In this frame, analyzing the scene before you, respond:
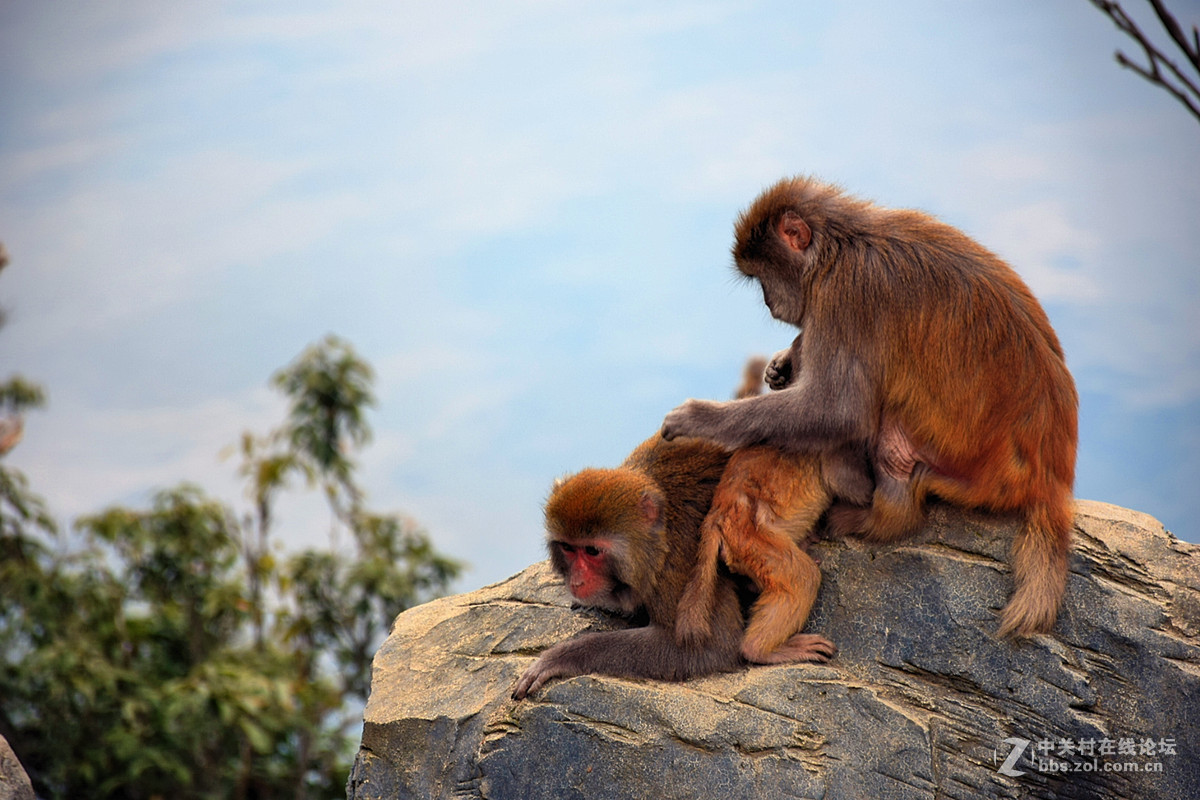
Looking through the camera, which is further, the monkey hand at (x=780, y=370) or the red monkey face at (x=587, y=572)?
the monkey hand at (x=780, y=370)

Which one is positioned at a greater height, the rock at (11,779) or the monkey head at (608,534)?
the monkey head at (608,534)

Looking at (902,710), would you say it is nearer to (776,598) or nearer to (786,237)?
Answer: (776,598)

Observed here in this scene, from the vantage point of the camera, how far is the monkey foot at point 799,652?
14.1 ft

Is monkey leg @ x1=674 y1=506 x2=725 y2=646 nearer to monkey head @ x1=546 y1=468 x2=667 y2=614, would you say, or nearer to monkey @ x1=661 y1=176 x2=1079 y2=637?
monkey head @ x1=546 y1=468 x2=667 y2=614

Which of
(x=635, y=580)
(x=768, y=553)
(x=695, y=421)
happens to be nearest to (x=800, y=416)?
(x=695, y=421)

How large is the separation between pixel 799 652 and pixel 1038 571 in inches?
37.6

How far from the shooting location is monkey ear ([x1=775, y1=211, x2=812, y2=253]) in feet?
14.8

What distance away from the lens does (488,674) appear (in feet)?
15.0

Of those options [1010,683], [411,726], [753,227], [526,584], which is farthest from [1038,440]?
[411,726]

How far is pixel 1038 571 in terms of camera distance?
4.24 meters

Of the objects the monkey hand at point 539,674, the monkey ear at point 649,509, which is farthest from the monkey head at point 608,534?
the monkey hand at point 539,674

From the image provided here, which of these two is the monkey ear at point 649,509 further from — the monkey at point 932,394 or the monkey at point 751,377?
the monkey at point 751,377

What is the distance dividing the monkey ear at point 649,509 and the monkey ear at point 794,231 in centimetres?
117

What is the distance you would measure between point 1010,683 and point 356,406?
6.14m
